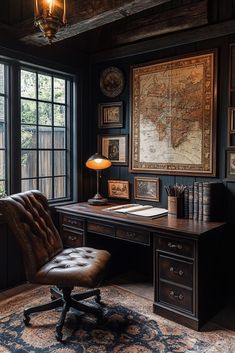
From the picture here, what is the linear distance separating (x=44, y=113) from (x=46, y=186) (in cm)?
80

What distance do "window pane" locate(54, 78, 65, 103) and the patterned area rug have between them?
7.10ft

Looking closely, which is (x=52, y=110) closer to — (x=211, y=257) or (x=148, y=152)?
(x=148, y=152)

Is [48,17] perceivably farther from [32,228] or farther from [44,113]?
[44,113]

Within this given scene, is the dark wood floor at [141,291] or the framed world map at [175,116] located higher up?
the framed world map at [175,116]

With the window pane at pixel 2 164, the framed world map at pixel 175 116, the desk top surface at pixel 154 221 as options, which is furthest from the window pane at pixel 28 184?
the framed world map at pixel 175 116

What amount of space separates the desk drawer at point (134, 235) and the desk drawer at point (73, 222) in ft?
1.59

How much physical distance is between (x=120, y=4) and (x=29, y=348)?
2.45m

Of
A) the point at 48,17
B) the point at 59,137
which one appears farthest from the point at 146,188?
the point at 48,17

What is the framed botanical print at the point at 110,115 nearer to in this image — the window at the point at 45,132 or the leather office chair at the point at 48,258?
the window at the point at 45,132

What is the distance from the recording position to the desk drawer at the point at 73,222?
3.07 m

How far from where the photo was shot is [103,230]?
2865 millimetres

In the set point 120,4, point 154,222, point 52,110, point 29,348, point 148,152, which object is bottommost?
point 29,348

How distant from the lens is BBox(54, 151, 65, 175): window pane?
11.7 ft

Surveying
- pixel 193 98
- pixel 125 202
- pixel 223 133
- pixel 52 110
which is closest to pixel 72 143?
pixel 52 110
